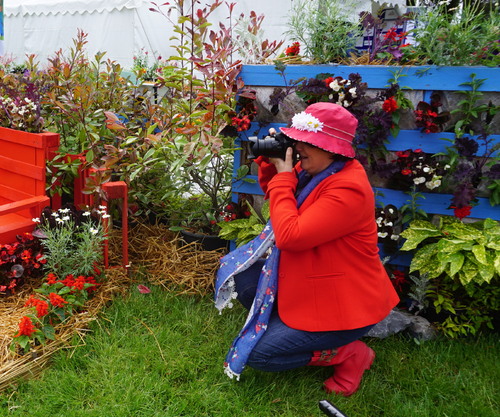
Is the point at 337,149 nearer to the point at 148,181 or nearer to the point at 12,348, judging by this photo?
the point at 12,348

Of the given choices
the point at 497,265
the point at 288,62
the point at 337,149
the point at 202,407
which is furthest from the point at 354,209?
the point at 288,62

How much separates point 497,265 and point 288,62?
72.2 inches

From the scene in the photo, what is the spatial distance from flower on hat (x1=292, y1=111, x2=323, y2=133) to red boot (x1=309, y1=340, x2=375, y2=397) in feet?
3.56

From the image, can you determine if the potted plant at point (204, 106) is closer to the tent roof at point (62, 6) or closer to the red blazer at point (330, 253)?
the red blazer at point (330, 253)

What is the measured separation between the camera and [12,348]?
245cm

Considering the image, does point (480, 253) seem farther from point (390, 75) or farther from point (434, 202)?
point (390, 75)

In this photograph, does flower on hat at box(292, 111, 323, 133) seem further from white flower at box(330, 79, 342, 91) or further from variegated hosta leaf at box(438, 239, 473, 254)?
variegated hosta leaf at box(438, 239, 473, 254)

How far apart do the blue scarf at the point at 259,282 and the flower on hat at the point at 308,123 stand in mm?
199

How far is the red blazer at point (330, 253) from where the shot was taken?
2.12 m

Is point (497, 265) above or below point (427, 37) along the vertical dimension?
below

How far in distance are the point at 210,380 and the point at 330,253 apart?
0.91 m

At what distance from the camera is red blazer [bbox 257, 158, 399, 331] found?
212cm

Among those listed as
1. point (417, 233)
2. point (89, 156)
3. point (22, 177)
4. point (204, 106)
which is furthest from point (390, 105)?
point (22, 177)

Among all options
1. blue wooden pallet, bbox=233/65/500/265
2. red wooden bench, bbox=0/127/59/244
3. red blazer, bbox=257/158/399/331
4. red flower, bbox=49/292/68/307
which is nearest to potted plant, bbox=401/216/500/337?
blue wooden pallet, bbox=233/65/500/265
